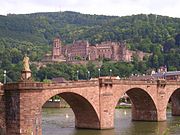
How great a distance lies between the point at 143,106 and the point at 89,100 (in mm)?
14944

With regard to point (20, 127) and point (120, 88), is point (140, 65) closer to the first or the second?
point (120, 88)

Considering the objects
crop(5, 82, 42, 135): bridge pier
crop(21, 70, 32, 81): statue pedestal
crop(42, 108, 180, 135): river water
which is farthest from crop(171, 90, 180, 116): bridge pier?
crop(21, 70, 32, 81): statue pedestal

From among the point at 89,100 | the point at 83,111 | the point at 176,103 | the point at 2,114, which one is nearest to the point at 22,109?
the point at 2,114

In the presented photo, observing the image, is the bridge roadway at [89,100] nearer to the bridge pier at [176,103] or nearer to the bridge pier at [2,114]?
the bridge pier at [176,103]

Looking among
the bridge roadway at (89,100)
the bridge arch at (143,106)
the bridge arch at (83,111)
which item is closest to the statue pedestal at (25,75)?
the bridge roadway at (89,100)

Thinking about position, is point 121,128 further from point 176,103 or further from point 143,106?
point 176,103

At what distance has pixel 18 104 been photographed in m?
40.4

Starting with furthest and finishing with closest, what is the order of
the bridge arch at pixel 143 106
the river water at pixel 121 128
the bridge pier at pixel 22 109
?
the bridge arch at pixel 143 106
the river water at pixel 121 128
the bridge pier at pixel 22 109

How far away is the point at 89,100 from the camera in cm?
5206

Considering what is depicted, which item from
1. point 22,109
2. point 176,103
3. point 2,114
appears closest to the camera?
point 22,109

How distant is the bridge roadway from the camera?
133 ft

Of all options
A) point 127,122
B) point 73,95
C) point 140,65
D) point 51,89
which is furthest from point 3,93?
point 140,65

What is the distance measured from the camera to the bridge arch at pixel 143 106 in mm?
63650

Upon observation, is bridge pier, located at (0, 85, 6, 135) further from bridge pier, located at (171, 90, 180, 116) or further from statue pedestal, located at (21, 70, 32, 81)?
bridge pier, located at (171, 90, 180, 116)
